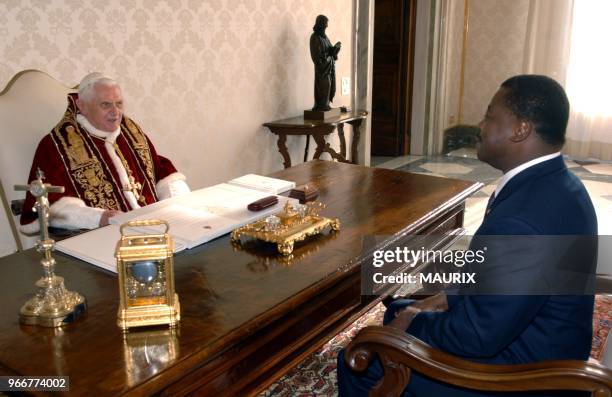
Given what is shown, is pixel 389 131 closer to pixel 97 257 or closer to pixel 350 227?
pixel 350 227

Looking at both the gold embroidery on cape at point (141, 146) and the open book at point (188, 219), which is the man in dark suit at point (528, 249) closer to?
the open book at point (188, 219)

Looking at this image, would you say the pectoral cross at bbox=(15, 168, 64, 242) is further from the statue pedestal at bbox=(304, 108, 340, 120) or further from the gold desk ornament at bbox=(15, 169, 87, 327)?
the statue pedestal at bbox=(304, 108, 340, 120)

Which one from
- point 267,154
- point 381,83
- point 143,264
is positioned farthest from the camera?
point 381,83

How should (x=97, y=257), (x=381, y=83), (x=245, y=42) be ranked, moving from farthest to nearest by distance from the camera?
(x=381, y=83), (x=245, y=42), (x=97, y=257)

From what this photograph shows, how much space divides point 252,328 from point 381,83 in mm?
5932

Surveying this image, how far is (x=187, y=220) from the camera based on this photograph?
1.89 metres

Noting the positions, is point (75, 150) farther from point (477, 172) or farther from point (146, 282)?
point (477, 172)

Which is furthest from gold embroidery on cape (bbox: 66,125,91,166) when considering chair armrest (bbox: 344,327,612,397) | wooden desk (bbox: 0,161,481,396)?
chair armrest (bbox: 344,327,612,397)

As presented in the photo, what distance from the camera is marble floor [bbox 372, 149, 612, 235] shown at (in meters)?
4.84

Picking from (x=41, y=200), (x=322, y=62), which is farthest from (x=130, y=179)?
(x=322, y=62)

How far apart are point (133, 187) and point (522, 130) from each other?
1.66m

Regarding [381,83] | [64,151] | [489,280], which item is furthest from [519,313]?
[381,83]

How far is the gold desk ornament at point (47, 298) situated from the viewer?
1.25m

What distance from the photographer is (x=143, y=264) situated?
4.08 feet
